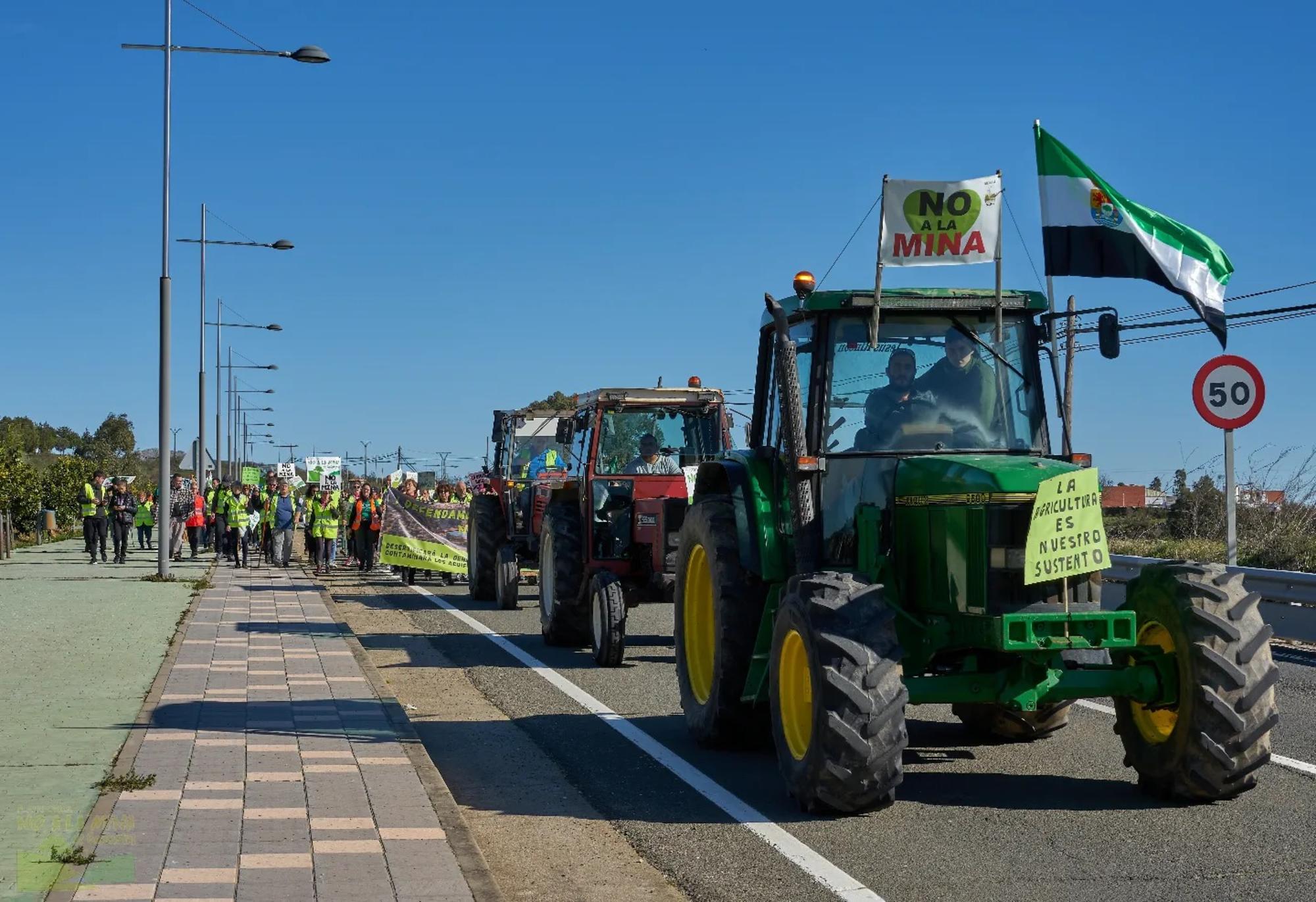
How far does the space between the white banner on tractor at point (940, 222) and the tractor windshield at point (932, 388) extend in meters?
0.32

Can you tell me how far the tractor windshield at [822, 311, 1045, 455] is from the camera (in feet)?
27.7

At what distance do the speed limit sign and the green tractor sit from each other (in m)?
7.66

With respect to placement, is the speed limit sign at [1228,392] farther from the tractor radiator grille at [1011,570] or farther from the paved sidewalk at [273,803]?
the tractor radiator grille at [1011,570]

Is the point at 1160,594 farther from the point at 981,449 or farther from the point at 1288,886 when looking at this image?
the point at 1288,886

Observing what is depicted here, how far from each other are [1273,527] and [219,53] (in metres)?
17.1

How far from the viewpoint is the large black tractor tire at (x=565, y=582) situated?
50.9 feet

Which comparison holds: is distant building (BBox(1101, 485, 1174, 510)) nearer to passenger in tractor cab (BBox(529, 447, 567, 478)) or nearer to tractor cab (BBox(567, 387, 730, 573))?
passenger in tractor cab (BBox(529, 447, 567, 478))

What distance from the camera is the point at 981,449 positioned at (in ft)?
27.6

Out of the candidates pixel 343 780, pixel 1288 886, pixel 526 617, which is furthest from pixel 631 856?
pixel 526 617

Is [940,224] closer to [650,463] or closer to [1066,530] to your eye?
[1066,530]

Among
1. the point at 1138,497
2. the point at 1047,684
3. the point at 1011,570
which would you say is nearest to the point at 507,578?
the point at 1047,684

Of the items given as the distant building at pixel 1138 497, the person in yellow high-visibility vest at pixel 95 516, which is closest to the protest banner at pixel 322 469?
the person in yellow high-visibility vest at pixel 95 516

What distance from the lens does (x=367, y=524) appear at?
31.1m

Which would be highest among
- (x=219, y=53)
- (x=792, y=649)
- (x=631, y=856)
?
(x=219, y=53)
